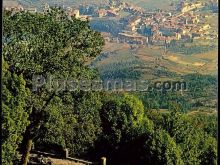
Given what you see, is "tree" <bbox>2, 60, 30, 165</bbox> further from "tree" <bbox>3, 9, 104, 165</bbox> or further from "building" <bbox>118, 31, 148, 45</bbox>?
"building" <bbox>118, 31, 148, 45</bbox>

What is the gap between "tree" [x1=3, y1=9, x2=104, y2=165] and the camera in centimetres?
727

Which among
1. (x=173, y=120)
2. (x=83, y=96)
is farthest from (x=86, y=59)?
(x=173, y=120)

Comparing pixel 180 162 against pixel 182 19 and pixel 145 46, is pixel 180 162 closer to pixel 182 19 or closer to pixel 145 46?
pixel 182 19

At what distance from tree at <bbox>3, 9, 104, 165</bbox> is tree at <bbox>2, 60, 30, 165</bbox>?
25.5 inches

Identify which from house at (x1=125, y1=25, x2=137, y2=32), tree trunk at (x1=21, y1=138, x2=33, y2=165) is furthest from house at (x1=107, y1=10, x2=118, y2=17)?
tree trunk at (x1=21, y1=138, x2=33, y2=165)

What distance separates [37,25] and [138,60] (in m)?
34.3

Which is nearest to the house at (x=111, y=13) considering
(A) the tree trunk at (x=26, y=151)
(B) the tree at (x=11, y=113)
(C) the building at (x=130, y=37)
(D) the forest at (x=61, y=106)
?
(C) the building at (x=130, y=37)

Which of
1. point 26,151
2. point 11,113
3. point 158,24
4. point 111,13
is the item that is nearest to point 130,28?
point 158,24

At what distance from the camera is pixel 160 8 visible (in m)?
41.5

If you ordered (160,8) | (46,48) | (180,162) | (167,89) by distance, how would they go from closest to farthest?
1. (46,48)
2. (180,162)
3. (167,89)
4. (160,8)

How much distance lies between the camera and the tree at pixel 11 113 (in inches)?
245

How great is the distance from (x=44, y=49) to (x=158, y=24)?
3457 centimetres

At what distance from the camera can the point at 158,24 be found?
1623 inches

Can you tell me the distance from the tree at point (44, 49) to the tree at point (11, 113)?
65 cm
